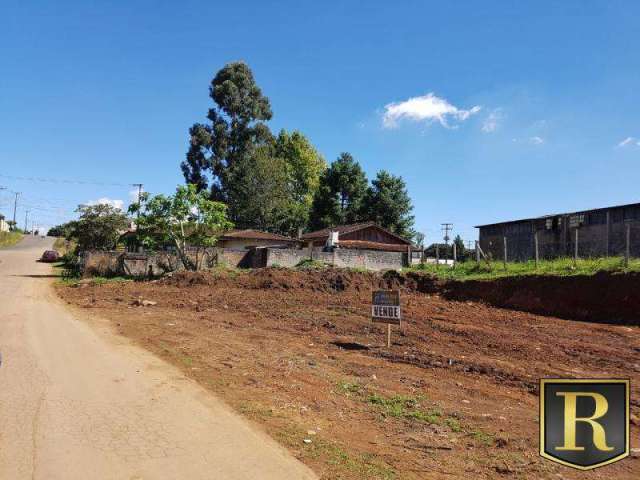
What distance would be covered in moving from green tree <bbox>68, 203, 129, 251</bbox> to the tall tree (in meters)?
12.3

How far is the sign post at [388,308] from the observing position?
11594 mm

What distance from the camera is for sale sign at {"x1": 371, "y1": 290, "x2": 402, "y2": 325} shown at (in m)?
11.6

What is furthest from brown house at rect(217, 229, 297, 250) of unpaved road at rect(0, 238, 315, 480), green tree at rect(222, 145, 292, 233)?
A: unpaved road at rect(0, 238, 315, 480)

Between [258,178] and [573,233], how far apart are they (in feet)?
97.9

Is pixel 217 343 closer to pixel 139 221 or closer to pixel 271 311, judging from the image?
pixel 271 311

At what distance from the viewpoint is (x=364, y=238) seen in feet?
144

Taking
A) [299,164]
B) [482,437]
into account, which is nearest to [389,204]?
[299,164]

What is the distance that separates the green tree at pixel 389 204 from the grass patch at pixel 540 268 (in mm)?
22312

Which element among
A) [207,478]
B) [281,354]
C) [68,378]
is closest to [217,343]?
[281,354]

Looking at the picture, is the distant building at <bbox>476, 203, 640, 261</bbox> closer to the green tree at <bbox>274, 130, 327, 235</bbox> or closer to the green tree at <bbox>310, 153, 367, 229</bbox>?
the green tree at <bbox>310, 153, 367, 229</bbox>

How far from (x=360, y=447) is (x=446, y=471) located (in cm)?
99

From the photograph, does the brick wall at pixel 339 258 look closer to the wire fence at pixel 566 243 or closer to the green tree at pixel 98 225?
the wire fence at pixel 566 243

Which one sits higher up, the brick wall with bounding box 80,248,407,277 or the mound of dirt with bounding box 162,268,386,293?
the brick wall with bounding box 80,248,407,277

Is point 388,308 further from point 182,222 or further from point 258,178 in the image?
point 258,178
